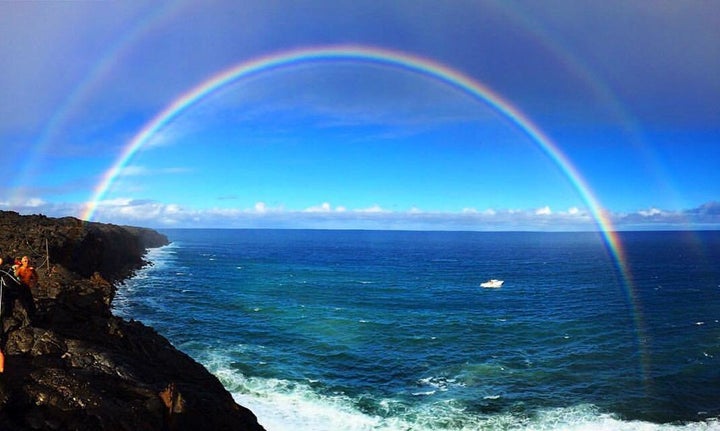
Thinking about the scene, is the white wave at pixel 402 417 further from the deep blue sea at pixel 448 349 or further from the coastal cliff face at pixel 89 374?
the coastal cliff face at pixel 89 374

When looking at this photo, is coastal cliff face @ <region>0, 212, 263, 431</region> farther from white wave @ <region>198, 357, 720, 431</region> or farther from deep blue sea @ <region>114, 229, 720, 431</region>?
deep blue sea @ <region>114, 229, 720, 431</region>

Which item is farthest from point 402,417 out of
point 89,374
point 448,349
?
point 89,374

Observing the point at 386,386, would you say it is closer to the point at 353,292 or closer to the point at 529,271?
the point at 353,292

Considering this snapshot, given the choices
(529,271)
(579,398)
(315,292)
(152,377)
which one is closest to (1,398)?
(152,377)

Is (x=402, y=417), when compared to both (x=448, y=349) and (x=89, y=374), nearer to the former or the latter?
(x=448, y=349)

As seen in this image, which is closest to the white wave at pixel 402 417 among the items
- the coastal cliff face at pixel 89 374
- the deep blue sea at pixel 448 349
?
the deep blue sea at pixel 448 349

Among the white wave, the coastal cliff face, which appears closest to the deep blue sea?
the white wave
